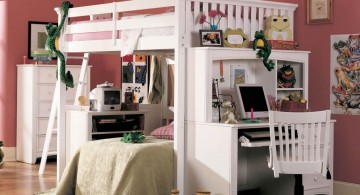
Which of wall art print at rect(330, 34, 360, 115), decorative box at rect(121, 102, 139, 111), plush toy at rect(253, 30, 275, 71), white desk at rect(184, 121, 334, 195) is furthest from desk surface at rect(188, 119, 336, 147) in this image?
decorative box at rect(121, 102, 139, 111)

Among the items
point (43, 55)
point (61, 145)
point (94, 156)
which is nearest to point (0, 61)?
point (43, 55)

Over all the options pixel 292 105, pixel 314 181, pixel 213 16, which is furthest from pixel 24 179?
pixel 314 181

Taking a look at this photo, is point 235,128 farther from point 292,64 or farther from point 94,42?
point 94,42

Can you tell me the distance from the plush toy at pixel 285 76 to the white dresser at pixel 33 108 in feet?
10.7

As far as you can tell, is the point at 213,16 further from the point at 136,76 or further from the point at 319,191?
the point at 136,76

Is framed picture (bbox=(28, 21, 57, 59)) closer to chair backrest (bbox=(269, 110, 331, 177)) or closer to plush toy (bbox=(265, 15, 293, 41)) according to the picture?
plush toy (bbox=(265, 15, 293, 41))

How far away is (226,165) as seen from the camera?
14.3 ft

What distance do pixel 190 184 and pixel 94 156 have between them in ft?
2.58

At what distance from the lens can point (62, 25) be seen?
19.8ft

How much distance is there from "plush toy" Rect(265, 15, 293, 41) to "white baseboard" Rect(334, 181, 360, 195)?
123 centimetres

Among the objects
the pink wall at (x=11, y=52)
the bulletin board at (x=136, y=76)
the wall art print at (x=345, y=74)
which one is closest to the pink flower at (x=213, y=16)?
the wall art print at (x=345, y=74)

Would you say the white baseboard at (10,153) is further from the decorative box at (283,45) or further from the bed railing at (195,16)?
the decorative box at (283,45)

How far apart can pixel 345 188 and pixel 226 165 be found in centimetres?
133

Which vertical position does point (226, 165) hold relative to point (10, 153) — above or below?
above
